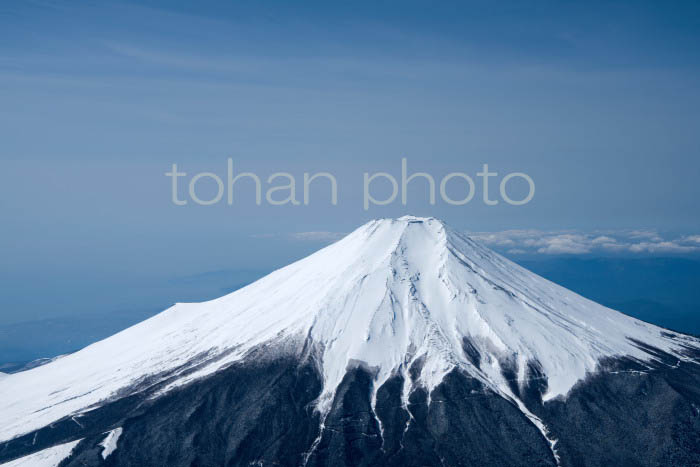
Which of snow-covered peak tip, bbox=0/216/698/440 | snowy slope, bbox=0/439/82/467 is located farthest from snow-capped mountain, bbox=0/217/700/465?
snowy slope, bbox=0/439/82/467

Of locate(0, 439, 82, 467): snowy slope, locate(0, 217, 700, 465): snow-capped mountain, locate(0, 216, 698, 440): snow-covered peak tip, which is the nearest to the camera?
locate(0, 439, 82, 467): snowy slope

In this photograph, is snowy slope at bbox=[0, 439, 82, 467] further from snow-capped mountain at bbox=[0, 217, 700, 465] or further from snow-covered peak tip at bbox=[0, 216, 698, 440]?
snow-covered peak tip at bbox=[0, 216, 698, 440]

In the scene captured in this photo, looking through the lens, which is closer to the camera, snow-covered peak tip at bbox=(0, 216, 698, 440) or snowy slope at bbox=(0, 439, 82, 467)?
snowy slope at bbox=(0, 439, 82, 467)

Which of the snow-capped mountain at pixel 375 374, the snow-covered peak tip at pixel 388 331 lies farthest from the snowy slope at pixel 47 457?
the snow-covered peak tip at pixel 388 331

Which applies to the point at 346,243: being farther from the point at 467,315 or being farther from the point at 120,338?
the point at 120,338

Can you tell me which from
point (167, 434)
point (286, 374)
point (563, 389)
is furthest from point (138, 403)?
point (563, 389)

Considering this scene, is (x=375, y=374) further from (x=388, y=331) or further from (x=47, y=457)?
(x=47, y=457)
